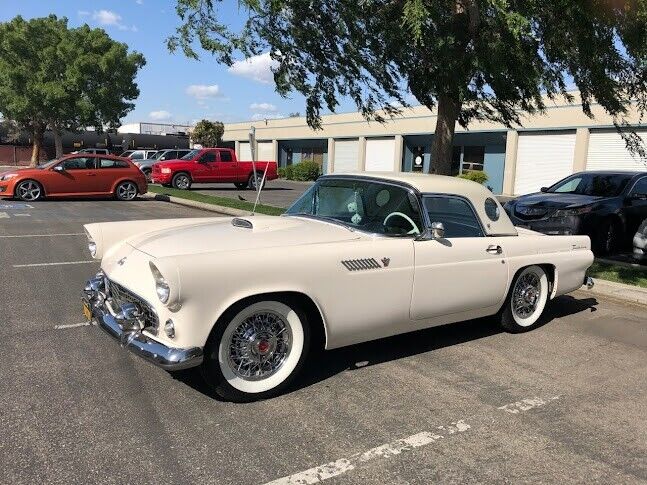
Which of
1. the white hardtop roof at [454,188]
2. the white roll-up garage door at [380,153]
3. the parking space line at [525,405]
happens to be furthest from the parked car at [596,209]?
the white roll-up garage door at [380,153]

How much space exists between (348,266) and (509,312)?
205 centimetres

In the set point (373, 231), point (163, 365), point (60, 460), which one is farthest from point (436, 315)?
point (60, 460)

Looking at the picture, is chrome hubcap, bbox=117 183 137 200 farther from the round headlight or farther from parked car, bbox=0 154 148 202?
the round headlight

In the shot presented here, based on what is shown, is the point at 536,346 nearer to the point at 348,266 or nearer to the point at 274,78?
the point at 348,266

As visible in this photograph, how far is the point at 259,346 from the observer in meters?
3.71

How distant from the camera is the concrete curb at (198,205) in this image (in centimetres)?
1485

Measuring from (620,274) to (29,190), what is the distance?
1527 cm

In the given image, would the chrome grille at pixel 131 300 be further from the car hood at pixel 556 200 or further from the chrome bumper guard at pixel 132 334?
the car hood at pixel 556 200

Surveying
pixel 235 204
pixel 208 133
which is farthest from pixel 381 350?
pixel 208 133

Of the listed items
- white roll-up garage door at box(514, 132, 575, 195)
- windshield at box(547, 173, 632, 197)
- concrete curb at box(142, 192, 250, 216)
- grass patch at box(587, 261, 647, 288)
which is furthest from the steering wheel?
white roll-up garage door at box(514, 132, 575, 195)

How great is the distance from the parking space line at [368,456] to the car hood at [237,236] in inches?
55.3

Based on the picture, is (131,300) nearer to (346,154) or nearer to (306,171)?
(306,171)

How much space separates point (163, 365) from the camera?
3.34m

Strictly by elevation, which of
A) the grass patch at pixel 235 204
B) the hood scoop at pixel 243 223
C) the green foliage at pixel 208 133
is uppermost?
the green foliage at pixel 208 133
